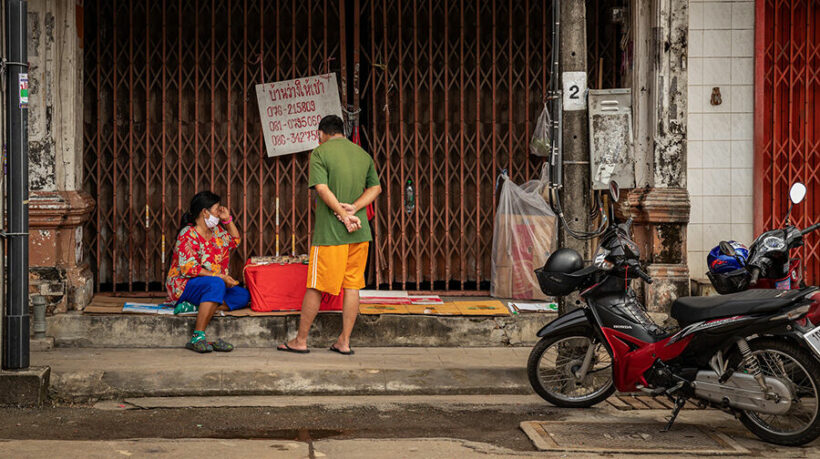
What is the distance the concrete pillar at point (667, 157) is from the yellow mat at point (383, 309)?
1.98 meters

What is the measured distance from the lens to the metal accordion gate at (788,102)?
860 centimetres

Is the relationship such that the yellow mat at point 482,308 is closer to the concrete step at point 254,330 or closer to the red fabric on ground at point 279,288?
the concrete step at point 254,330

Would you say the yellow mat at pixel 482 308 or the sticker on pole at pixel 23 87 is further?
the yellow mat at pixel 482 308

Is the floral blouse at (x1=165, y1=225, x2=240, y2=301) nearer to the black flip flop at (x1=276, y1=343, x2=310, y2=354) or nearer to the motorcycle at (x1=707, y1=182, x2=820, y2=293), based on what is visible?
the black flip flop at (x1=276, y1=343, x2=310, y2=354)

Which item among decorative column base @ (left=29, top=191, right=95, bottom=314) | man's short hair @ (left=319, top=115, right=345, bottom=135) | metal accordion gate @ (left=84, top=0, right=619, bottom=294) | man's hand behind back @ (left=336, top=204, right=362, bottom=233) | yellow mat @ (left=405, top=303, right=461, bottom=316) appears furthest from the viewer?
metal accordion gate @ (left=84, top=0, right=619, bottom=294)

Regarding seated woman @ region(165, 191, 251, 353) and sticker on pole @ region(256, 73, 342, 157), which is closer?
seated woman @ region(165, 191, 251, 353)

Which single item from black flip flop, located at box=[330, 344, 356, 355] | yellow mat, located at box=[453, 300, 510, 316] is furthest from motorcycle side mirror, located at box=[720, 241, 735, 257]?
black flip flop, located at box=[330, 344, 356, 355]

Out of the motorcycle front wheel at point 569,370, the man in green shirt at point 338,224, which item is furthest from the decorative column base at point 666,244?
the man in green shirt at point 338,224

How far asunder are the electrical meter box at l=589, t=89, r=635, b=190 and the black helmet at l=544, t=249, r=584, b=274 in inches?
24.1

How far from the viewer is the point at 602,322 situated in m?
6.23

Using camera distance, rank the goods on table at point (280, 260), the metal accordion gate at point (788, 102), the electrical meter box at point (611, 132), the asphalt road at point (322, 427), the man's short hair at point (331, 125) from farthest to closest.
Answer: the metal accordion gate at point (788, 102), the goods on table at point (280, 260), the man's short hair at point (331, 125), the electrical meter box at point (611, 132), the asphalt road at point (322, 427)

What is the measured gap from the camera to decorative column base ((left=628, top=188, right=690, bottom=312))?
827 centimetres

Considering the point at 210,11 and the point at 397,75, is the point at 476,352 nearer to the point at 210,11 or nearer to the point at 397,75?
the point at 397,75

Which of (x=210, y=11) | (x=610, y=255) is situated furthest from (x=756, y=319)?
(x=210, y=11)
